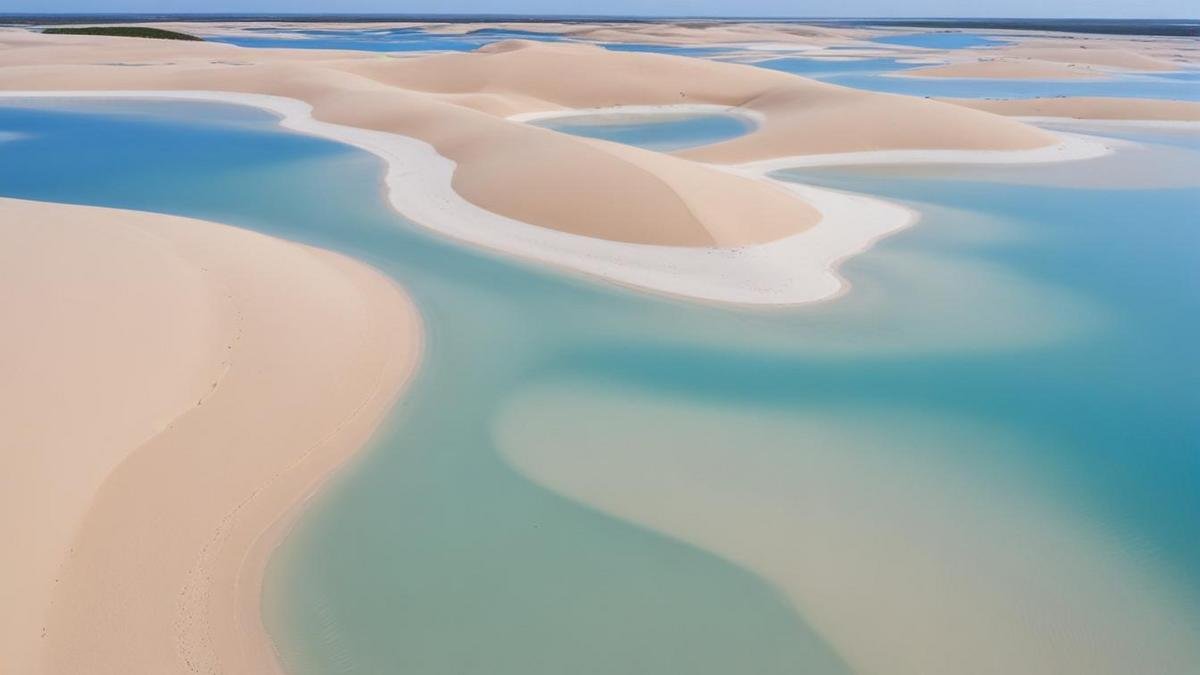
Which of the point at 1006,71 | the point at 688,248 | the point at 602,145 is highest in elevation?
the point at 1006,71

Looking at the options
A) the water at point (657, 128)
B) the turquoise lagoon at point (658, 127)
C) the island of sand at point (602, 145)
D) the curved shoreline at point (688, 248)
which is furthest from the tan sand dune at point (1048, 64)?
the curved shoreline at point (688, 248)

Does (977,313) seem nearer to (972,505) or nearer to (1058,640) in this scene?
(972,505)


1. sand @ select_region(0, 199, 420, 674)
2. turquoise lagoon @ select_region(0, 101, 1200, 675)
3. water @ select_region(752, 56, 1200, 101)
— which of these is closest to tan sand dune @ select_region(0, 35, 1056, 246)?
turquoise lagoon @ select_region(0, 101, 1200, 675)

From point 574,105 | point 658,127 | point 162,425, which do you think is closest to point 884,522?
point 162,425

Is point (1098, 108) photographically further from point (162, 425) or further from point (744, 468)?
point (162, 425)

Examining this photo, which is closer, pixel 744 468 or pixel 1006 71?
pixel 744 468

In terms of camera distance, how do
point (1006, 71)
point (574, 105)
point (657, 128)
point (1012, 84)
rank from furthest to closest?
1. point (1006, 71)
2. point (1012, 84)
3. point (574, 105)
4. point (657, 128)
